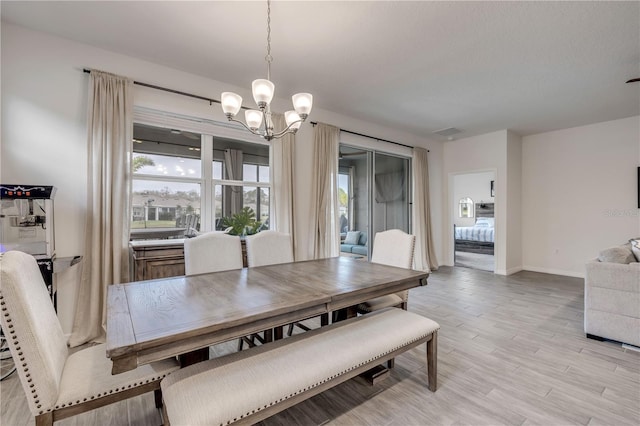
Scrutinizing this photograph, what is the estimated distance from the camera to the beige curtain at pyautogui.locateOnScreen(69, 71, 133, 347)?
Result: 268cm

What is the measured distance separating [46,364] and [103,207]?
1970 millimetres

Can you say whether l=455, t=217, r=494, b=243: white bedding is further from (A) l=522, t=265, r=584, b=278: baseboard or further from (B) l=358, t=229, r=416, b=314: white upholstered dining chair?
(B) l=358, t=229, r=416, b=314: white upholstered dining chair

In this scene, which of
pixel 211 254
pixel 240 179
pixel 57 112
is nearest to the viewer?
pixel 211 254

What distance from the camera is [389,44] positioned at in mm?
2711

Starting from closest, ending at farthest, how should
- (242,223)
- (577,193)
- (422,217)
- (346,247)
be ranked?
(242,223)
(577,193)
(346,247)
(422,217)

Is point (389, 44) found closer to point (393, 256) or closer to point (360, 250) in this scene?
point (393, 256)

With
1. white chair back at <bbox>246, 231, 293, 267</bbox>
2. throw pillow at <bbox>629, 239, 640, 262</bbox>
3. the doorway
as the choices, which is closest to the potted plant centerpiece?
white chair back at <bbox>246, 231, 293, 267</bbox>

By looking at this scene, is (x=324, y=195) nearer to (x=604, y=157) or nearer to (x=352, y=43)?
(x=352, y=43)

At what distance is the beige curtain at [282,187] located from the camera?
387 cm

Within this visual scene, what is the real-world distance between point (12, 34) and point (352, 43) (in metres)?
3.03

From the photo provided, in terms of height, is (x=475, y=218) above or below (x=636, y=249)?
above

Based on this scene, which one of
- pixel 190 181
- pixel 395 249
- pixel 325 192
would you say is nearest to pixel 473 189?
pixel 325 192

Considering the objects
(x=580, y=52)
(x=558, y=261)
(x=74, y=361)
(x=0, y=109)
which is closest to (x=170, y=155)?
(x=0, y=109)

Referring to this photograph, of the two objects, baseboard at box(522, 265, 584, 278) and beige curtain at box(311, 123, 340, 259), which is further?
baseboard at box(522, 265, 584, 278)
